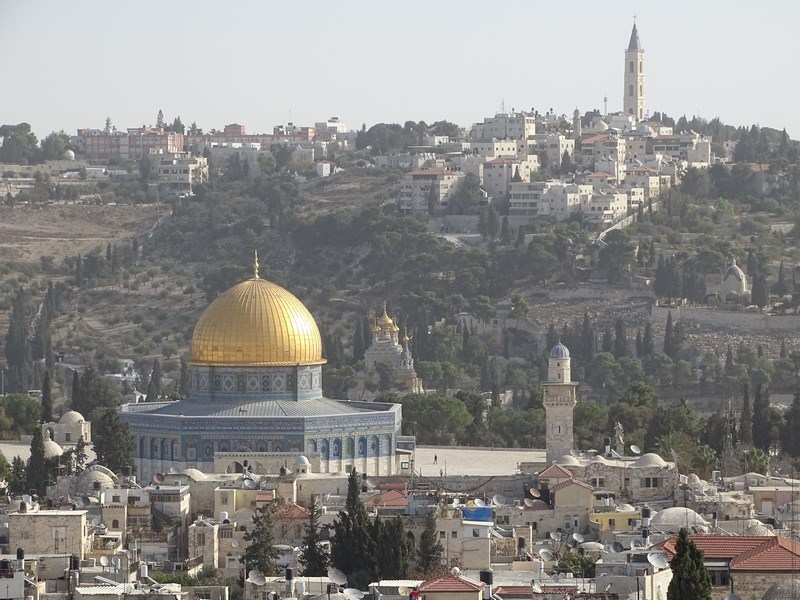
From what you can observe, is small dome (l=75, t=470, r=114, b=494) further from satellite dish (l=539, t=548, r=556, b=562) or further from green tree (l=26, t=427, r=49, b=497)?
satellite dish (l=539, t=548, r=556, b=562)

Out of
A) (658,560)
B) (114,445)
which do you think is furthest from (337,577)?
(114,445)

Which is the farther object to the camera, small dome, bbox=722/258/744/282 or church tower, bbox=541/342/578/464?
small dome, bbox=722/258/744/282

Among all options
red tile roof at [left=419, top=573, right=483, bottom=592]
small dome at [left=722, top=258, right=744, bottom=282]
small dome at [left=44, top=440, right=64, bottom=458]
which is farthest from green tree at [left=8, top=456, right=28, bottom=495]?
small dome at [left=722, top=258, right=744, bottom=282]

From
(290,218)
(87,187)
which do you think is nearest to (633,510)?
(290,218)

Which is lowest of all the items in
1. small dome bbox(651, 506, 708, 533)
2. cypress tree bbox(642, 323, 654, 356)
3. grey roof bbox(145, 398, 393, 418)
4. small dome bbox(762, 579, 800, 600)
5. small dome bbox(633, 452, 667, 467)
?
cypress tree bbox(642, 323, 654, 356)

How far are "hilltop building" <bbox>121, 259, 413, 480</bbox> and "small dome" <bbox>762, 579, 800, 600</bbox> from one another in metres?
22.0

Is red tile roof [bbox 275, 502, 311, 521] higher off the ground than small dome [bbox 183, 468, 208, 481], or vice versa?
red tile roof [bbox 275, 502, 311, 521]

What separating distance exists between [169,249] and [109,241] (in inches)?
144

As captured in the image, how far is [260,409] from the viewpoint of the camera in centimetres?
5331

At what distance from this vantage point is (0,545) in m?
40.0

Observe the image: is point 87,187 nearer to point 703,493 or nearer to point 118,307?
point 118,307

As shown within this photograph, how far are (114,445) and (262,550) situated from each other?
1374 cm

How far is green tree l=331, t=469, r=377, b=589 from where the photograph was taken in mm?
37781

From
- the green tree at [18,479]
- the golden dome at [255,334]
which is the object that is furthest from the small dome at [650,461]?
the green tree at [18,479]
